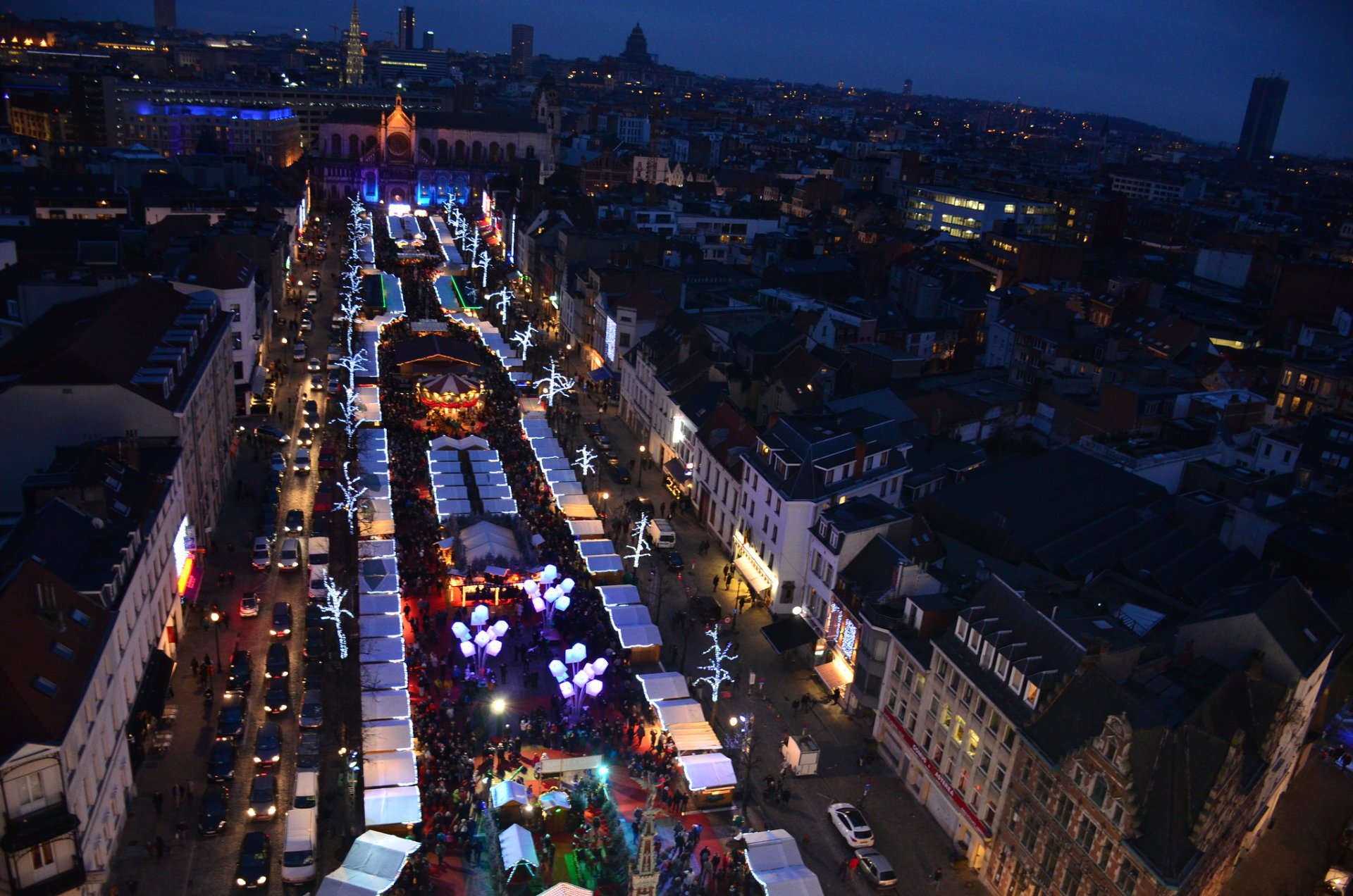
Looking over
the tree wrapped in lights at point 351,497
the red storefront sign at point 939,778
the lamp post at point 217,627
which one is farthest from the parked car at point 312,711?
the red storefront sign at point 939,778

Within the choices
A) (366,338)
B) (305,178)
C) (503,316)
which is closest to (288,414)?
(366,338)

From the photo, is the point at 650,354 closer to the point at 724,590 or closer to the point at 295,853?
the point at 724,590

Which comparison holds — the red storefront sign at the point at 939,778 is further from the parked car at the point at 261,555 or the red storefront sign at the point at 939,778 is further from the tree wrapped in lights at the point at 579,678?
the parked car at the point at 261,555

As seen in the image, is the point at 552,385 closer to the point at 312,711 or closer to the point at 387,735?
the point at 312,711

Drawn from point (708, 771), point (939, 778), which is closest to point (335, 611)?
point (708, 771)

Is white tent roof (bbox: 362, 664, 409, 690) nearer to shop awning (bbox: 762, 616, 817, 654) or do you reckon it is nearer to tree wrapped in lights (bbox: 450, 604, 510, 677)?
tree wrapped in lights (bbox: 450, 604, 510, 677)

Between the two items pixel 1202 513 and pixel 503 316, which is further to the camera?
pixel 503 316
